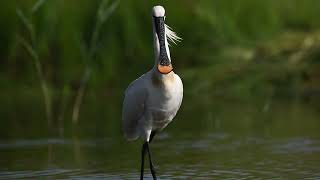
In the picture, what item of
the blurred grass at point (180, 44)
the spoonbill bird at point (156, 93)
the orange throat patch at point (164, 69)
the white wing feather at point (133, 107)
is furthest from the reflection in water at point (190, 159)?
the blurred grass at point (180, 44)

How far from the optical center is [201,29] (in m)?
18.5

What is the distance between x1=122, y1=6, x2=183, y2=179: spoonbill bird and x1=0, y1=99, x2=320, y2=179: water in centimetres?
50

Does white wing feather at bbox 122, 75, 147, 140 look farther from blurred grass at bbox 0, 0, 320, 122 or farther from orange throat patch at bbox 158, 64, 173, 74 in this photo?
blurred grass at bbox 0, 0, 320, 122

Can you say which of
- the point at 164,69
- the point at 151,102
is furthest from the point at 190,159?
the point at 164,69

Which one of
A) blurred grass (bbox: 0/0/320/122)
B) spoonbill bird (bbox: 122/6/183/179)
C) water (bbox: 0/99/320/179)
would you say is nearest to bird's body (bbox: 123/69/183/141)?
spoonbill bird (bbox: 122/6/183/179)

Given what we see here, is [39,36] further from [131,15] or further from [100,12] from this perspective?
[100,12]

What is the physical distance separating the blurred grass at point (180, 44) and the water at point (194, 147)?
2375 mm

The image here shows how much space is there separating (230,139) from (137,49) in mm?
6633

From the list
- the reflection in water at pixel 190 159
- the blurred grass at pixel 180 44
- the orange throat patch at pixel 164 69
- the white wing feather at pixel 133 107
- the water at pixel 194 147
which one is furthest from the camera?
the blurred grass at pixel 180 44

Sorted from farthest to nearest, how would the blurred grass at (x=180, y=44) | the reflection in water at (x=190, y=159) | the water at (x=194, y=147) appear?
the blurred grass at (x=180, y=44) → the water at (x=194, y=147) → the reflection in water at (x=190, y=159)

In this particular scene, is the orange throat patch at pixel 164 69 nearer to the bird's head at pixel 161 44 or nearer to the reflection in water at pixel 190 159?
the bird's head at pixel 161 44

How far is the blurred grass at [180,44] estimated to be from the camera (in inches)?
672

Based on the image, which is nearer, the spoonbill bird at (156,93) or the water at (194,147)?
the spoonbill bird at (156,93)

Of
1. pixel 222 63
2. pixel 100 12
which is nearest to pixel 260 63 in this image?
pixel 222 63
